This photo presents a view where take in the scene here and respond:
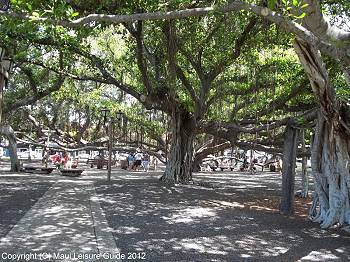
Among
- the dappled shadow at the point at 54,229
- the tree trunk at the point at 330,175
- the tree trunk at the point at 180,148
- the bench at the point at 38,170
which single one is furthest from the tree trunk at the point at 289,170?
the bench at the point at 38,170

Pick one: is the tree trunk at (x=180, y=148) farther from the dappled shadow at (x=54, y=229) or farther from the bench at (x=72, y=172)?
the dappled shadow at (x=54, y=229)

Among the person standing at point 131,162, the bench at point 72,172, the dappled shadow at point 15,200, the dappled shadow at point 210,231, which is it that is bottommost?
the dappled shadow at point 210,231

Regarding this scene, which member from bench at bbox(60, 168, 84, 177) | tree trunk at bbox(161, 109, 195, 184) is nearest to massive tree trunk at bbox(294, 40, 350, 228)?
tree trunk at bbox(161, 109, 195, 184)

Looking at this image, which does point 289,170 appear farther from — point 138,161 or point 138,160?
point 138,160

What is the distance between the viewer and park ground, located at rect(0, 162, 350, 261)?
5781 millimetres

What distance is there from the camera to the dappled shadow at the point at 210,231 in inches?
230

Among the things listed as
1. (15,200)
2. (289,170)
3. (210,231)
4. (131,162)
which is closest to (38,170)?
(131,162)

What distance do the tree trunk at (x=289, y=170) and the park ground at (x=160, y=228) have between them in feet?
0.96

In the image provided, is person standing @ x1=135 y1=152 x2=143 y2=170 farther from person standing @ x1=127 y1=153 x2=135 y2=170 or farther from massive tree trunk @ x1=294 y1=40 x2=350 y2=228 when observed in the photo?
massive tree trunk @ x1=294 y1=40 x2=350 y2=228

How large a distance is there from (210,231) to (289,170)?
3357 mm

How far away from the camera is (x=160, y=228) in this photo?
739cm

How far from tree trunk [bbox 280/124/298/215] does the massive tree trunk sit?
2.53 feet

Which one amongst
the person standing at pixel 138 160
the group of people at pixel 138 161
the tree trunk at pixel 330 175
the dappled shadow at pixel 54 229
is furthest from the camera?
the person standing at pixel 138 160

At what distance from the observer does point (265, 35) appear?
11742mm
